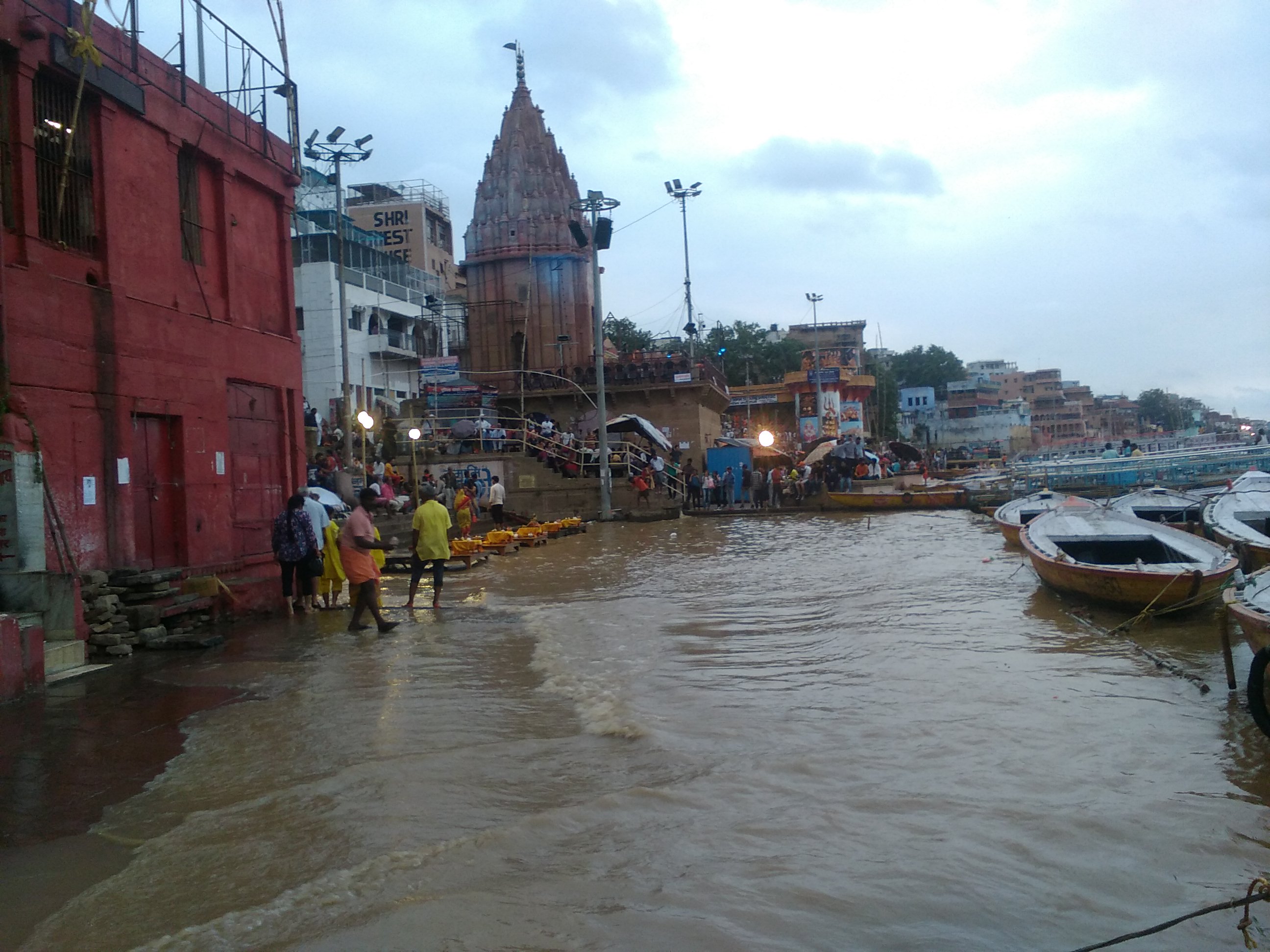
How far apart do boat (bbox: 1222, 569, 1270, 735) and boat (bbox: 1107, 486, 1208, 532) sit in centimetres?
1129

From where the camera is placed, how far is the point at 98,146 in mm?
10875

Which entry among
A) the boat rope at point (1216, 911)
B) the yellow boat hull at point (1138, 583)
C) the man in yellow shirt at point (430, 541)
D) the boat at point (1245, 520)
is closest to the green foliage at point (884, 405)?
the boat at point (1245, 520)

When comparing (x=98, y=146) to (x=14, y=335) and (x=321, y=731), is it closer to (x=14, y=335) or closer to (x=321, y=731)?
(x=14, y=335)

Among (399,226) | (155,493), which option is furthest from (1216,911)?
(399,226)

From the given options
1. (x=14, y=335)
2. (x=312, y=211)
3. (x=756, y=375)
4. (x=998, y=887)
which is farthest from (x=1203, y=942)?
Result: (x=756, y=375)

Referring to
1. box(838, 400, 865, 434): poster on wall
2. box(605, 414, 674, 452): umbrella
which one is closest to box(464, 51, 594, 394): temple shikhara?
box(605, 414, 674, 452): umbrella

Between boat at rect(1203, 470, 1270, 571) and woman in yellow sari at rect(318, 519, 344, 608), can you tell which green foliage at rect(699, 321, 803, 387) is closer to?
boat at rect(1203, 470, 1270, 571)

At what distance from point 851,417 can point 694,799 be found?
5816 cm

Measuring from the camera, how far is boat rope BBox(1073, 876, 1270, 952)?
384 cm

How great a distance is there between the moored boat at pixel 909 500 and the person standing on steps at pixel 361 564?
921 inches

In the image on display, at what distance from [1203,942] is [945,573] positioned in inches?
472

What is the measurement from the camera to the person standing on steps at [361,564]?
425 inches

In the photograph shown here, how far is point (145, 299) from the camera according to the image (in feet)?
37.4

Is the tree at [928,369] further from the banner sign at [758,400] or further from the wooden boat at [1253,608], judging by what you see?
the wooden boat at [1253,608]
